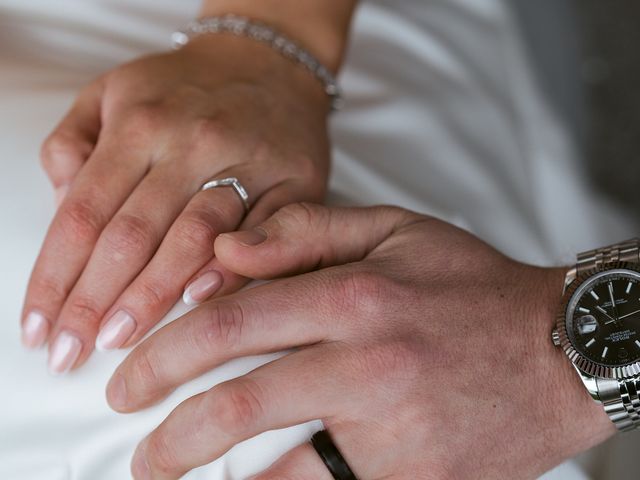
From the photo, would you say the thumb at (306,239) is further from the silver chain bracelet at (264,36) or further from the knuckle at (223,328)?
the silver chain bracelet at (264,36)

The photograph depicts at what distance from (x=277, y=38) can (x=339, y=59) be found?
0.10 metres

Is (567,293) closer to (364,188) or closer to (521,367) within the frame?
(521,367)

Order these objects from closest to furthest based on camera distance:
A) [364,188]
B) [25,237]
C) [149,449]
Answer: [149,449] < [25,237] < [364,188]

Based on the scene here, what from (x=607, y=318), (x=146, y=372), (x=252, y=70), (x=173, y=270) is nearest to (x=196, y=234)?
(x=173, y=270)

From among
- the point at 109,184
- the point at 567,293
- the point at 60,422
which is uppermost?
the point at 567,293

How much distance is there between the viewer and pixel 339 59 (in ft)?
3.60

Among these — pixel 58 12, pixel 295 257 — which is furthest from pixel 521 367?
pixel 58 12

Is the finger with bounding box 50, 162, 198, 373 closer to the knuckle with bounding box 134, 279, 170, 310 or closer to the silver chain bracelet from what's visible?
the knuckle with bounding box 134, 279, 170, 310

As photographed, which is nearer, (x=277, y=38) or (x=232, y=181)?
(x=232, y=181)

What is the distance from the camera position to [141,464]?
0.70m

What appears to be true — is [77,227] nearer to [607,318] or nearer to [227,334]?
[227,334]

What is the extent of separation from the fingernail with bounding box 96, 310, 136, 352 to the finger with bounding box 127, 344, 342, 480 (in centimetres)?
10

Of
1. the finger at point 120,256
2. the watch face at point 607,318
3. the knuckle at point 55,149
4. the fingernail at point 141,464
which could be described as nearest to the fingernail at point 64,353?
the finger at point 120,256

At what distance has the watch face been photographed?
0.76 metres
